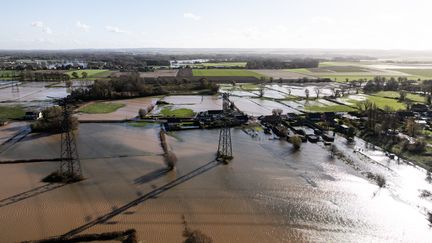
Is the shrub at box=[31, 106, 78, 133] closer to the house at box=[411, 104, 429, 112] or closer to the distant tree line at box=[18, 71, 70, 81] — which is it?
the house at box=[411, 104, 429, 112]

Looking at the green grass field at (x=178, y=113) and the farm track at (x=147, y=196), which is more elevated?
the green grass field at (x=178, y=113)

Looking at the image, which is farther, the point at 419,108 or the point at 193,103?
the point at 193,103

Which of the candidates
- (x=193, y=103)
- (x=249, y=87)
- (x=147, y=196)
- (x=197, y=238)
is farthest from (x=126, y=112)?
(x=249, y=87)

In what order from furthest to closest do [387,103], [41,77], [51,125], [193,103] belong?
[41,77]
[387,103]
[193,103]
[51,125]

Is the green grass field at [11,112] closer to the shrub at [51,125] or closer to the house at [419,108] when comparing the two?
the shrub at [51,125]

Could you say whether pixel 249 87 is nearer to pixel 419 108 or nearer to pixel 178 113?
pixel 178 113

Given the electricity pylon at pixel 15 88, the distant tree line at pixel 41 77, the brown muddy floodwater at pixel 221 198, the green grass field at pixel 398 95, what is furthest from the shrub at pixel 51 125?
the green grass field at pixel 398 95
